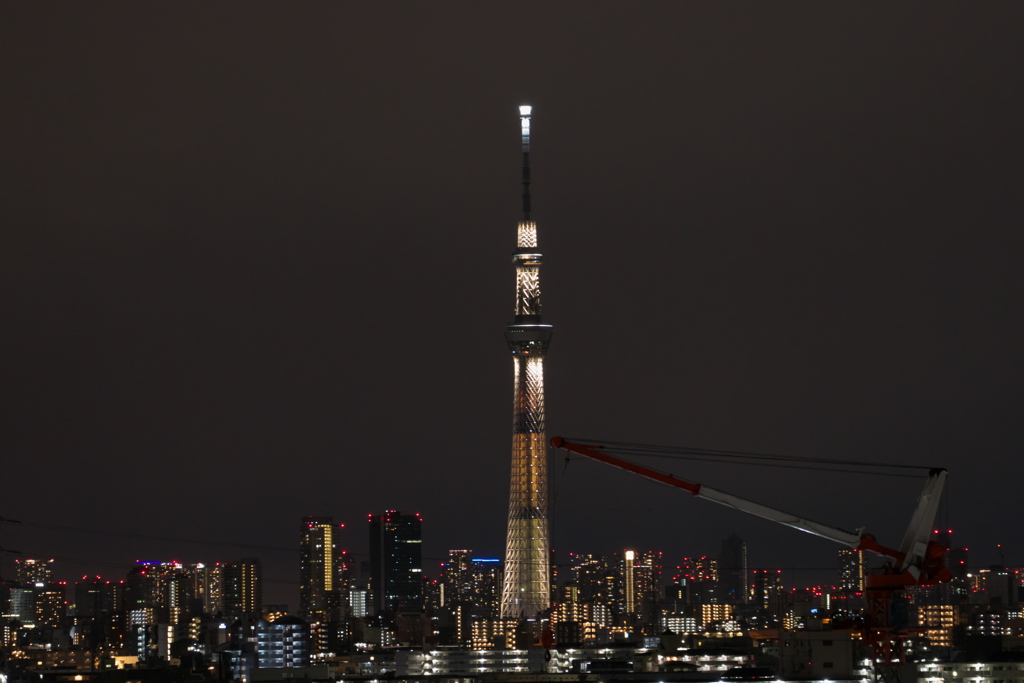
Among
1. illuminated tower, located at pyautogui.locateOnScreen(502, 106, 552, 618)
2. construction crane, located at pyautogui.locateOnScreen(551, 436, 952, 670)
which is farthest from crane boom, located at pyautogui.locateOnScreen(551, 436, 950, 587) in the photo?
illuminated tower, located at pyautogui.locateOnScreen(502, 106, 552, 618)

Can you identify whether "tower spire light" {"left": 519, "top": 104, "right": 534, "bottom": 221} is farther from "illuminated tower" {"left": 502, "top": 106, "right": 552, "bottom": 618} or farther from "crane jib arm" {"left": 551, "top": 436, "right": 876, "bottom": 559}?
"crane jib arm" {"left": 551, "top": 436, "right": 876, "bottom": 559}

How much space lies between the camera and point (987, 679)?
76312 mm

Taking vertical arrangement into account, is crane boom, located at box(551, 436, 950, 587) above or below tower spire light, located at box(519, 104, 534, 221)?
below

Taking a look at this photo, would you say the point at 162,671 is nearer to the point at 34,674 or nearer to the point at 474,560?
the point at 34,674

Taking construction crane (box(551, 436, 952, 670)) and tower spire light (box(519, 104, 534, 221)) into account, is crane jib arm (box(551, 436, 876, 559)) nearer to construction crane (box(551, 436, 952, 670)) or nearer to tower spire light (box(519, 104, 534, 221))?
construction crane (box(551, 436, 952, 670))

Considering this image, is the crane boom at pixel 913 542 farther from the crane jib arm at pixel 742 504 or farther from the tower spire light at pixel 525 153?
the tower spire light at pixel 525 153

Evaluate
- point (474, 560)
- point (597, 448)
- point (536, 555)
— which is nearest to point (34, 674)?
point (536, 555)

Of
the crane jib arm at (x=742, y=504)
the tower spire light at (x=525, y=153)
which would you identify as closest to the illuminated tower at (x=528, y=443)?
the tower spire light at (x=525, y=153)

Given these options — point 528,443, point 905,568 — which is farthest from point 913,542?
point 528,443

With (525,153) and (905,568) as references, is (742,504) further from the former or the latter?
(525,153)

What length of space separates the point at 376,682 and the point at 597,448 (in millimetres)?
15974

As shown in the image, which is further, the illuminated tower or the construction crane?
the illuminated tower

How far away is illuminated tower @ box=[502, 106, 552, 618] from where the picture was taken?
367 ft

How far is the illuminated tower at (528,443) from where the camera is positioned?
11200 centimetres
